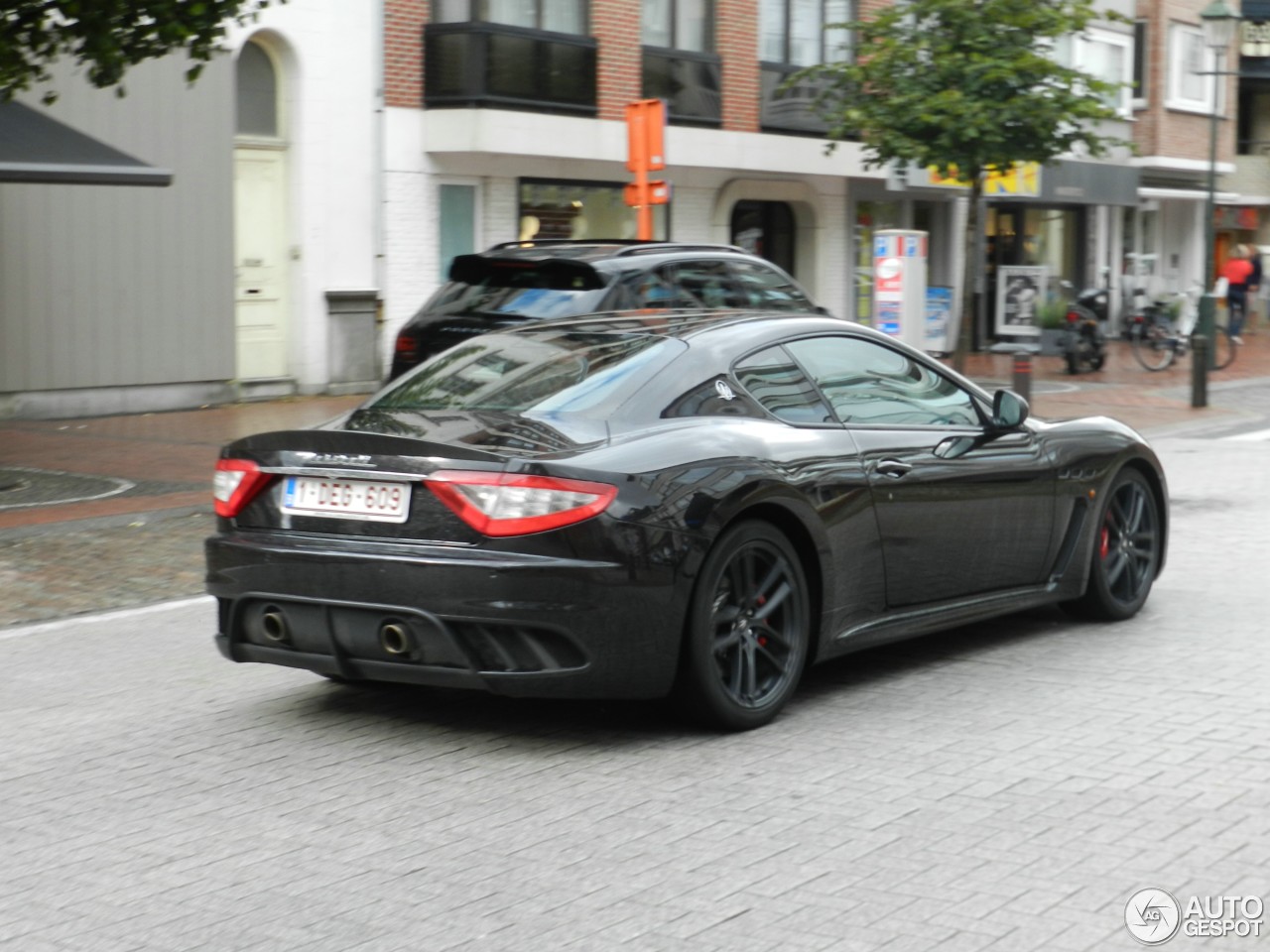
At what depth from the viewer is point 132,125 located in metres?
18.4

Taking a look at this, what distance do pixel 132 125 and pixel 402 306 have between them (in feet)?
14.8

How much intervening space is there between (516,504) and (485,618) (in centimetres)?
34

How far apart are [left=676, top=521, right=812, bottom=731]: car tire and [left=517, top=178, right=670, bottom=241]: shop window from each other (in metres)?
18.0

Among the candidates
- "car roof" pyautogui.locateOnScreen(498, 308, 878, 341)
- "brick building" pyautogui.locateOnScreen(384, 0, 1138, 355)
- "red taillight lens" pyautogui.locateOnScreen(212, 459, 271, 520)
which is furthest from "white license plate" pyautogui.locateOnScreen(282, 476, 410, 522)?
"brick building" pyautogui.locateOnScreen(384, 0, 1138, 355)

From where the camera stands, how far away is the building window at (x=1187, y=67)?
127 feet

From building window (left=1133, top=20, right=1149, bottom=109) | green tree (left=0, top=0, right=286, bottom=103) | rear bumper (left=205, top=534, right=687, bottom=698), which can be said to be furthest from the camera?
building window (left=1133, top=20, right=1149, bottom=109)

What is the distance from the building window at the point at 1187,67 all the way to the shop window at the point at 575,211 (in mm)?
17228

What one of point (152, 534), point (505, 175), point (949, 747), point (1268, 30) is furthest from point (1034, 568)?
point (1268, 30)

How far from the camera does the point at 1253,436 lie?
17578mm

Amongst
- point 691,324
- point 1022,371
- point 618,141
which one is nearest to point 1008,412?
point 691,324

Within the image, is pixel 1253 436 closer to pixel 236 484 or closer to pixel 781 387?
pixel 781 387

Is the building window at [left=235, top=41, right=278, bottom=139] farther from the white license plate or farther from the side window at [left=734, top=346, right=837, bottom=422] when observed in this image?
the white license plate

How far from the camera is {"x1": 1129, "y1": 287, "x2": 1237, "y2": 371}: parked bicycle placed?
26844 millimetres

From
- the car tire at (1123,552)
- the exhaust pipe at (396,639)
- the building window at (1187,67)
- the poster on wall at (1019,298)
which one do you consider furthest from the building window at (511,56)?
the building window at (1187,67)
